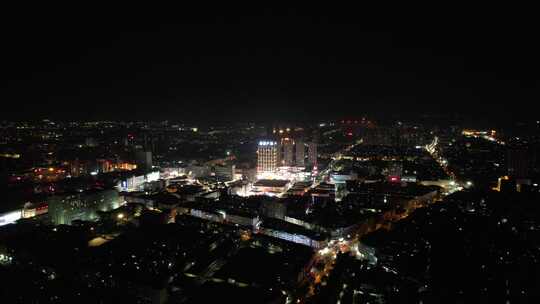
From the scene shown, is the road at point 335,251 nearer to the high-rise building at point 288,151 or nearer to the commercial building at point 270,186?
the commercial building at point 270,186

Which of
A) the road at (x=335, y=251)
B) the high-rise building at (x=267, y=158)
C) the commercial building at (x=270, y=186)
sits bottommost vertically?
the road at (x=335, y=251)

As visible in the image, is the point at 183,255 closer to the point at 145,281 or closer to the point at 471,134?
the point at 145,281

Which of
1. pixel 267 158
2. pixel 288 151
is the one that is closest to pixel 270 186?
pixel 267 158

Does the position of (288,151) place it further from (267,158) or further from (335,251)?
(335,251)

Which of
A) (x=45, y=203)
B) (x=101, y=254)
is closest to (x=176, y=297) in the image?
(x=101, y=254)

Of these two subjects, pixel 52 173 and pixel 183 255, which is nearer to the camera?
pixel 183 255

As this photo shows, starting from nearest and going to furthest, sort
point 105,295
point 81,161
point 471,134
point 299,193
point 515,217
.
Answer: point 105,295 < point 515,217 < point 299,193 < point 81,161 < point 471,134

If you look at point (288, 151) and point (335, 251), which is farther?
point (288, 151)

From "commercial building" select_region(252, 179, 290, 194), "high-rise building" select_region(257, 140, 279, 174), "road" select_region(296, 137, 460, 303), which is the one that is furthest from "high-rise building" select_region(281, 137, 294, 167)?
"road" select_region(296, 137, 460, 303)

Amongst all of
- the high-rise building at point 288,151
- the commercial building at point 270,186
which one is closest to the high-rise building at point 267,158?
the high-rise building at point 288,151
